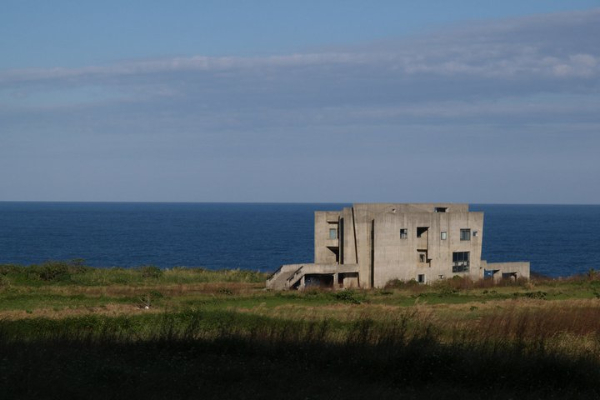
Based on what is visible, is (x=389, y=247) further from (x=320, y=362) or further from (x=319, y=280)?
(x=320, y=362)

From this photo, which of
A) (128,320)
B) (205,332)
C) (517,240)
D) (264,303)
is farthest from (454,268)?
(517,240)

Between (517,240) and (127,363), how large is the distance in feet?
524

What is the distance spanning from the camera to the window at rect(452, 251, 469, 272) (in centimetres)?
6862

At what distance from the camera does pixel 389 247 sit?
65.8m

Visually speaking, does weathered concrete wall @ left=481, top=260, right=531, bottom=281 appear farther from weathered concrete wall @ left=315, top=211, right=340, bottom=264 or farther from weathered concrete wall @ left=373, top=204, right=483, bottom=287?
weathered concrete wall @ left=315, top=211, right=340, bottom=264

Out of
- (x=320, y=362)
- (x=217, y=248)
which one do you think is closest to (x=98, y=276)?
(x=320, y=362)

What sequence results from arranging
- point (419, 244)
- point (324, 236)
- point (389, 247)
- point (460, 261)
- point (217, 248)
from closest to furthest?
point (389, 247), point (419, 244), point (460, 261), point (324, 236), point (217, 248)

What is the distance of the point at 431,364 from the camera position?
55.3 ft

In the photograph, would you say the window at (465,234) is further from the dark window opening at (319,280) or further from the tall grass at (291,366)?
the tall grass at (291,366)

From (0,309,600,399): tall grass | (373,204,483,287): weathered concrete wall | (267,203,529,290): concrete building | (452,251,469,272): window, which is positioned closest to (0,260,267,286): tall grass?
(267,203,529,290): concrete building

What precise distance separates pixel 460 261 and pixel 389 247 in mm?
7380

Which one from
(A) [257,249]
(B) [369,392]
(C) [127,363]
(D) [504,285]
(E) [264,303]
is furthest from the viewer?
(A) [257,249]

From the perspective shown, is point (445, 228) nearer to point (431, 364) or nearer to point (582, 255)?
point (431, 364)

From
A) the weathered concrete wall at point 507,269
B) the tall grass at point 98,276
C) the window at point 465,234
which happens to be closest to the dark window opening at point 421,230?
the window at point 465,234
